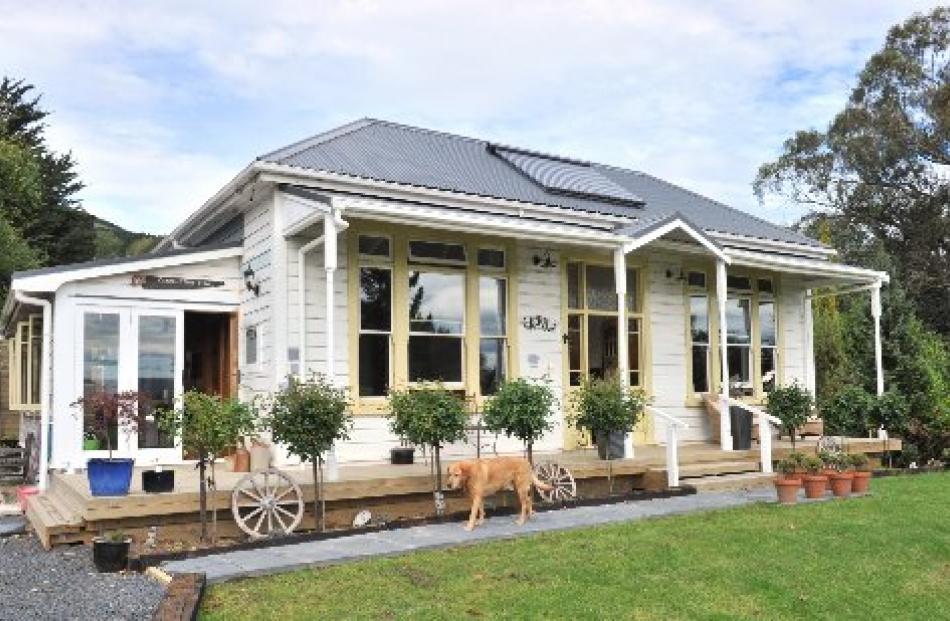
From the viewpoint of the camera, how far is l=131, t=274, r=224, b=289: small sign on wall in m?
10.7

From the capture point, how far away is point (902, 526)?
26.7ft

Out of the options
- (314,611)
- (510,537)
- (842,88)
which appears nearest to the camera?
(314,611)

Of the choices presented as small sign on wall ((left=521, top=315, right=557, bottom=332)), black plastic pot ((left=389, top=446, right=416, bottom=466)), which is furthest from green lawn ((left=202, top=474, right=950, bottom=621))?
small sign on wall ((left=521, top=315, right=557, bottom=332))

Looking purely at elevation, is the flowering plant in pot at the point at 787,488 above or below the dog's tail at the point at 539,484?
below

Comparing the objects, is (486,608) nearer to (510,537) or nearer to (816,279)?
(510,537)

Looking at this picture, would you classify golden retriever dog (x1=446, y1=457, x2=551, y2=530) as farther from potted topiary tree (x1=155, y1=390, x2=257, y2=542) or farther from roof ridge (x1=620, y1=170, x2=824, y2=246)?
roof ridge (x1=620, y1=170, x2=824, y2=246)

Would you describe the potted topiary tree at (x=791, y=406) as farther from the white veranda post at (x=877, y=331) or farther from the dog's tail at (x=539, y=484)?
the dog's tail at (x=539, y=484)

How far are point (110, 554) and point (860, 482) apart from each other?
800cm

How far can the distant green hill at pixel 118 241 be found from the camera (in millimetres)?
38562

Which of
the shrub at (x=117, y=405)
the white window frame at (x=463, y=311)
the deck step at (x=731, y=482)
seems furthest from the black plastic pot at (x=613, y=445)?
the shrub at (x=117, y=405)

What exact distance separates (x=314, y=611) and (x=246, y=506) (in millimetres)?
2785

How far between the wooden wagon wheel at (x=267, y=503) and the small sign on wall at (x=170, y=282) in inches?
149

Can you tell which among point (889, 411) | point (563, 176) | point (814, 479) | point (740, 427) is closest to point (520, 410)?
point (814, 479)

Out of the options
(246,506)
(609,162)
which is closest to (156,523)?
(246,506)
